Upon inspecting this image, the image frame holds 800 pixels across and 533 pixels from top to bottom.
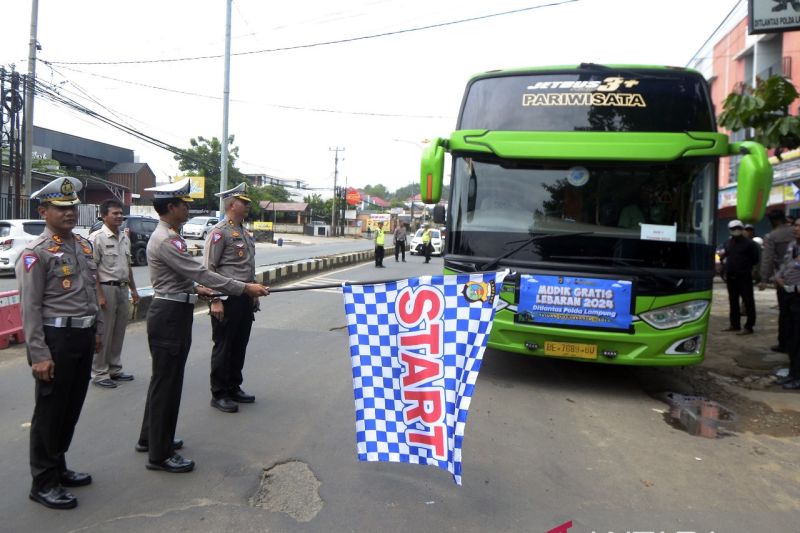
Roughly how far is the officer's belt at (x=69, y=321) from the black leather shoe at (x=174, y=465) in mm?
999

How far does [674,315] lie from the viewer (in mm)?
5379

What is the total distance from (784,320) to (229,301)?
265 inches

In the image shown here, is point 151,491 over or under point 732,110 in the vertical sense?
under

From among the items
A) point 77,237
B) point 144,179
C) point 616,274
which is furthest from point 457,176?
point 144,179

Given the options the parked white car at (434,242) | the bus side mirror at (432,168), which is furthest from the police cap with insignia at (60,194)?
the parked white car at (434,242)

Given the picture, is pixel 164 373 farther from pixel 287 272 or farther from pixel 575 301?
pixel 287 272

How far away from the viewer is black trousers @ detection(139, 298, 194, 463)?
3.67 m

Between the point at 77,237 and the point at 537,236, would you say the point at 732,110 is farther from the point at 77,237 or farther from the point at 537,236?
the point at 77,237

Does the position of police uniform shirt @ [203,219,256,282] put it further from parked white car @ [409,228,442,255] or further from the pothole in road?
parked white car @ [409,228,442,255]

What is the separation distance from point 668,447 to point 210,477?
336 centimetres

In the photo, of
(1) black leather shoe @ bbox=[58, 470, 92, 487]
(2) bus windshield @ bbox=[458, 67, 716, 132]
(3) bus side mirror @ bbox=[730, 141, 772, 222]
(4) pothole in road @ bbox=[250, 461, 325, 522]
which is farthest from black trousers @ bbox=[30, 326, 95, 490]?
(3) bus side mirror @ bbox=[730, 141, 772, 222]

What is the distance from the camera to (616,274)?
538cm

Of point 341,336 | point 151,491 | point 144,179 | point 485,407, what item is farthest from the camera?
point 144,179

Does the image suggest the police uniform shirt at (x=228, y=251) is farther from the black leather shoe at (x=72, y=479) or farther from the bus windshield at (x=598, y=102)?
the bus windshield at (x=598, y=102)
